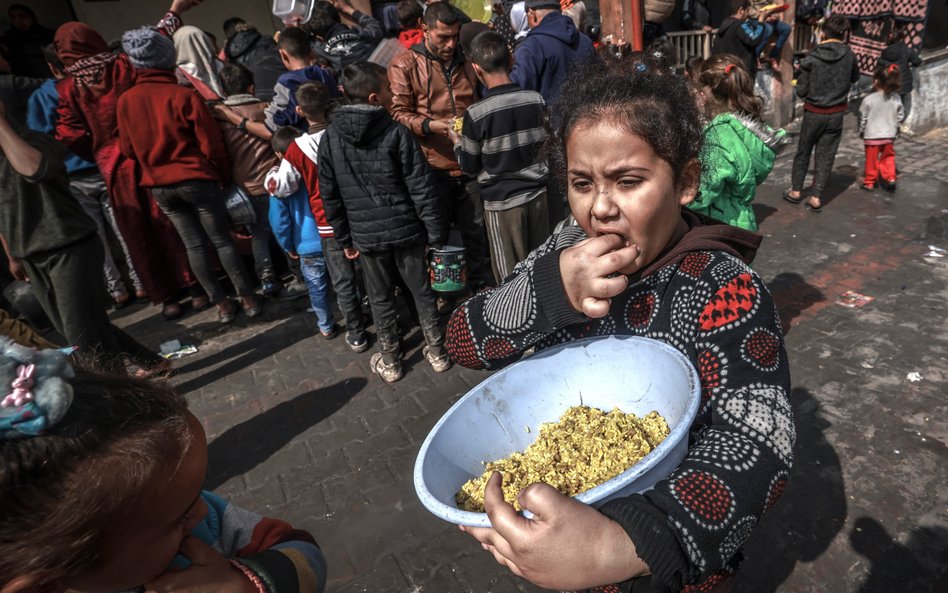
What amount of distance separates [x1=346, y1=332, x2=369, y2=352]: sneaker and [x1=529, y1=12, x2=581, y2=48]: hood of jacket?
3.32m

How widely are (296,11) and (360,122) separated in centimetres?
446

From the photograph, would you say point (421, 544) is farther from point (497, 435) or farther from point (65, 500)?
point (65, 500)

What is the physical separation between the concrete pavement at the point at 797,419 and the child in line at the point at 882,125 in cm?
61

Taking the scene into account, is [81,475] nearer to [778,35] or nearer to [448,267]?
[448,267]

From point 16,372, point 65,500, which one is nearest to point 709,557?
point 65,500

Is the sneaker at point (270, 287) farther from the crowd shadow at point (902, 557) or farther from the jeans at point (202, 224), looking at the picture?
the crowd shadow at point (902, 557)

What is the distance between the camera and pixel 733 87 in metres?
3.87

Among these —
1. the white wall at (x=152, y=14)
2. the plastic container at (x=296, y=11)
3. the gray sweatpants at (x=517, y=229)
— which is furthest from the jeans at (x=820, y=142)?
the white wall at (x=152, y=14)

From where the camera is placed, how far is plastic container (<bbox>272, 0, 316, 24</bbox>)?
22.9 ft

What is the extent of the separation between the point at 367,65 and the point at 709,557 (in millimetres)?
3929

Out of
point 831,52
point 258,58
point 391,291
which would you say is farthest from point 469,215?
point 831,52

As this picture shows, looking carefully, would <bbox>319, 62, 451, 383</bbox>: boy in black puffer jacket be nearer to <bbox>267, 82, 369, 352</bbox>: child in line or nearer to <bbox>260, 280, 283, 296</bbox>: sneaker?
<bbox>267, 82, 369, 352</bbox>: child in line

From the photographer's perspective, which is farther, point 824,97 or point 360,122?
point 824,97

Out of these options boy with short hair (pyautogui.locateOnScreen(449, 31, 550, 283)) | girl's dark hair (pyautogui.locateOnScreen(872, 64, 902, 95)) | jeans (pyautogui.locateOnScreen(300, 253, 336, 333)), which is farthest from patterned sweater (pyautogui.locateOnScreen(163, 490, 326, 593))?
girl's dark hair (pyautogui.locateOnScreen(872, 64, 902, 95))
